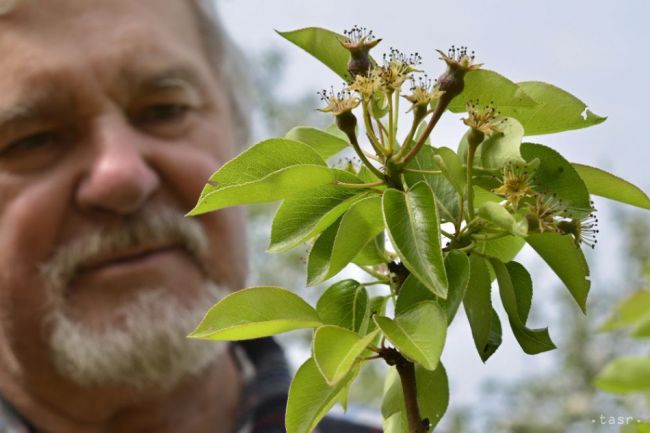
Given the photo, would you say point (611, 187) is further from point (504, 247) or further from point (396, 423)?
point (396, 423)

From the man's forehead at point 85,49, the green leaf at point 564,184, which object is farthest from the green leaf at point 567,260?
the man's forehead at point 85,49

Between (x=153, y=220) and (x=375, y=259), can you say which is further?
(x=153, y=220)

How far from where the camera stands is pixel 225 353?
2.27 m

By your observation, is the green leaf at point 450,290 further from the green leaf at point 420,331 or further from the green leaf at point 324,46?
the green leaf at point 324,46

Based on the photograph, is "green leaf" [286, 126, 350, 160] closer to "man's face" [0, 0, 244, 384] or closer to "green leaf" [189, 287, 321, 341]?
"green leaf" [189, 287, 321, 341]

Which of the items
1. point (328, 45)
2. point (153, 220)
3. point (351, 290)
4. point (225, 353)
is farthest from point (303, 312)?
point (225, 353)

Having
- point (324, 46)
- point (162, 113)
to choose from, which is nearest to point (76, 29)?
point (162, 113)

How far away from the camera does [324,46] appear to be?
0.50m

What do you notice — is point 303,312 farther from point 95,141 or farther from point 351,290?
point 95,141

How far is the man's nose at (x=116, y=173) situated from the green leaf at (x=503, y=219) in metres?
1.47

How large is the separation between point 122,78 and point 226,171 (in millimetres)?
1607

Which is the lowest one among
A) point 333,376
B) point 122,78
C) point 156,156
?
point 333,376

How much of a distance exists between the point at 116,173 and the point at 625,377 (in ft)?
5.20

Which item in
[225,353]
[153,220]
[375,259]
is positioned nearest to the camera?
[375,259]
